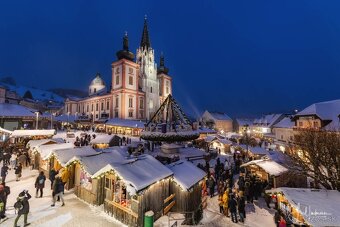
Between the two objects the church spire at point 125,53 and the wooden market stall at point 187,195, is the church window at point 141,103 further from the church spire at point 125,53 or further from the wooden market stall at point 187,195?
the wooden market stall at point 187,195

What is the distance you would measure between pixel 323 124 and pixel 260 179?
21062mm

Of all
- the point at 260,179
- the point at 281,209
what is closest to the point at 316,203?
the point at 281,209

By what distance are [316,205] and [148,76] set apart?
61.9 meters

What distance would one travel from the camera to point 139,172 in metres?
9.91

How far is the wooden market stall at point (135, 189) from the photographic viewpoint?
9055mm

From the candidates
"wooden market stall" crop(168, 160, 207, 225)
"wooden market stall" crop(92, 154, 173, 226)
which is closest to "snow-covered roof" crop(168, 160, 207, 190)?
"wooden market stall" crop(168, 160, 207, 225)

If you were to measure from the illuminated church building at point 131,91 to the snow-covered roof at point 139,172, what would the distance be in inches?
1774

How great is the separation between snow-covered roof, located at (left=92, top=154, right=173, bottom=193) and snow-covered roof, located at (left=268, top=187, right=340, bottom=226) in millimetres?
6013

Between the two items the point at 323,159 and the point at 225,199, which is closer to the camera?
the point at 225,199

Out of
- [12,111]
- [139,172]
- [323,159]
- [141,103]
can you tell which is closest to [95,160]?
[139,172]

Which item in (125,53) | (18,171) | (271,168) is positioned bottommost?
(271,168)

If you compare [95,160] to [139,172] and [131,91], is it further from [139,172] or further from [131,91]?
[131,91]

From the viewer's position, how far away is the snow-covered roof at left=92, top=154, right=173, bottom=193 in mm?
8812

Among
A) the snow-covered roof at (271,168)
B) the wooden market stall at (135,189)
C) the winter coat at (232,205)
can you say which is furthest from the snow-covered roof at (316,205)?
the wooden market stall at (135,189)
